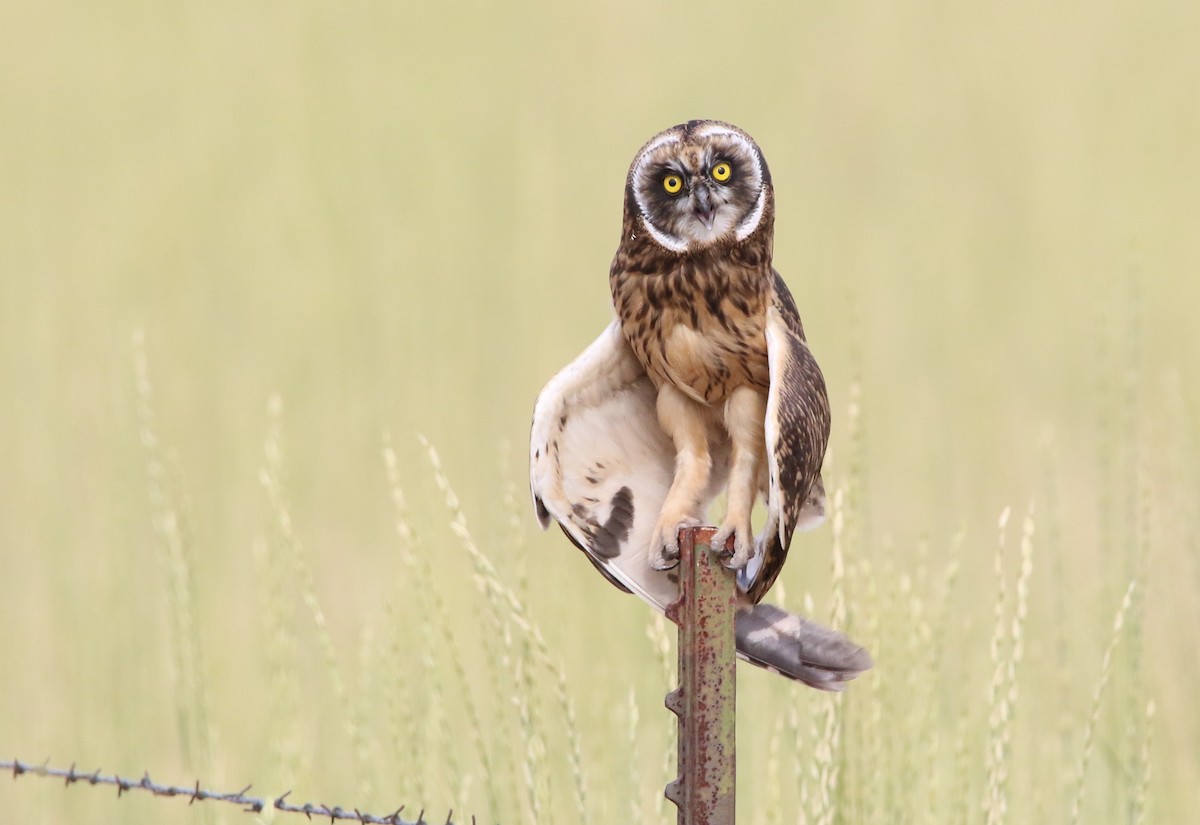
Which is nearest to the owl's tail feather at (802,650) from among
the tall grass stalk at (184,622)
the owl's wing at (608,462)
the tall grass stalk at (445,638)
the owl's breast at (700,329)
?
the owl's wing at (608,462)

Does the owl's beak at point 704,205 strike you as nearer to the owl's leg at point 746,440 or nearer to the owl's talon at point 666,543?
the owl's leg at point 746,440

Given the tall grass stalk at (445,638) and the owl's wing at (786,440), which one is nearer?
the owl's wing at (786,440)

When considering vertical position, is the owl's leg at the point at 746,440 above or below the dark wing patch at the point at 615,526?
above

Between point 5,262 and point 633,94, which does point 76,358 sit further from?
point 633,94

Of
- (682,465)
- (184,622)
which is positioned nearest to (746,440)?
(682,465)

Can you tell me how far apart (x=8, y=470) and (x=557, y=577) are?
2.46m

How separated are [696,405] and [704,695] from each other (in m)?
0.36

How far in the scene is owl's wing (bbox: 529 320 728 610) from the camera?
150cm

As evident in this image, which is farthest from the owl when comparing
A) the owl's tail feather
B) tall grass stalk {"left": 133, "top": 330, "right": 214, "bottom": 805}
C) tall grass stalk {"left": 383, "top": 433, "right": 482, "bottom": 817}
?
tall grass stalk {"left": 133, "top": 330, "right": 214, "bottom": 805}

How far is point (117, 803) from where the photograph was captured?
3.58m

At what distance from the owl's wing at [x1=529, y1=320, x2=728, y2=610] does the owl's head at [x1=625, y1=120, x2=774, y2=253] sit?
5.3 inches

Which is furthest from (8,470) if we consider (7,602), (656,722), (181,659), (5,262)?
(656,722)

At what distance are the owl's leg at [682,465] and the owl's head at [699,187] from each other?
0.18 meters

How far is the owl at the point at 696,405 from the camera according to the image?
143cm
